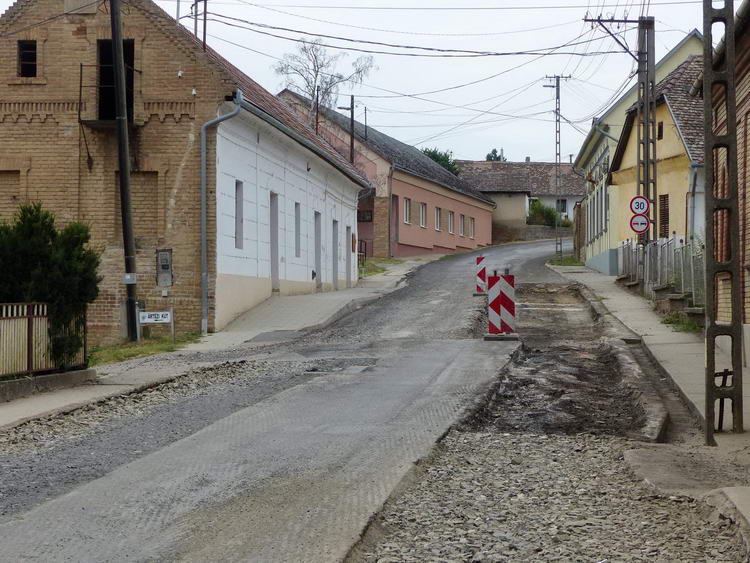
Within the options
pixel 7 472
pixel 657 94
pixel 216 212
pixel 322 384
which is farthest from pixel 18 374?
pixel 657 94

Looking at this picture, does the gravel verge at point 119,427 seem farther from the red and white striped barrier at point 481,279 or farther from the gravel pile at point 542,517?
the red and white striped barrier at point 481,279

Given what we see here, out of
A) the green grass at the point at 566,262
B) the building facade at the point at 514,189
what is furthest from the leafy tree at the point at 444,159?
the green grass at the point at 566,262

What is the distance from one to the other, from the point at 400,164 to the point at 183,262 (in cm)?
3115

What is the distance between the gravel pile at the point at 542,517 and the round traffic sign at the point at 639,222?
19919 mm

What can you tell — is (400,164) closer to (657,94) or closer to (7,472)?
(657,94)

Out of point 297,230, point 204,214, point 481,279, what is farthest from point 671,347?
point 297,230

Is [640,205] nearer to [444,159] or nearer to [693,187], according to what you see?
[693,187]

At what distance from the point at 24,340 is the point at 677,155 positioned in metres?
23.9

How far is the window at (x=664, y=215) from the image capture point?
3325 cm

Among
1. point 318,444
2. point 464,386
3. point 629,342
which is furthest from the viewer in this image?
→ point 629,342

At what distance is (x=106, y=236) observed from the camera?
23703 mm

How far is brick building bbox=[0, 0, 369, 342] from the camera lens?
922 inches

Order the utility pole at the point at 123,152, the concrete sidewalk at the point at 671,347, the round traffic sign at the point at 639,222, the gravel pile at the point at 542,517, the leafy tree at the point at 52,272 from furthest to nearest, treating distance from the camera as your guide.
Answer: the round traffic sign at the point at 639,222 < the utility pole at the point at 123,152 < the leafy tree at the point at 52,272 < the concrete sidewalk at the point at 671,347 < the gravel pile at the point at 542,517

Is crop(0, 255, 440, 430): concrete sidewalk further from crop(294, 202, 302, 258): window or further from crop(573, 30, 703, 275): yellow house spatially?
crop(573, 30, 703, 275): yellow house
